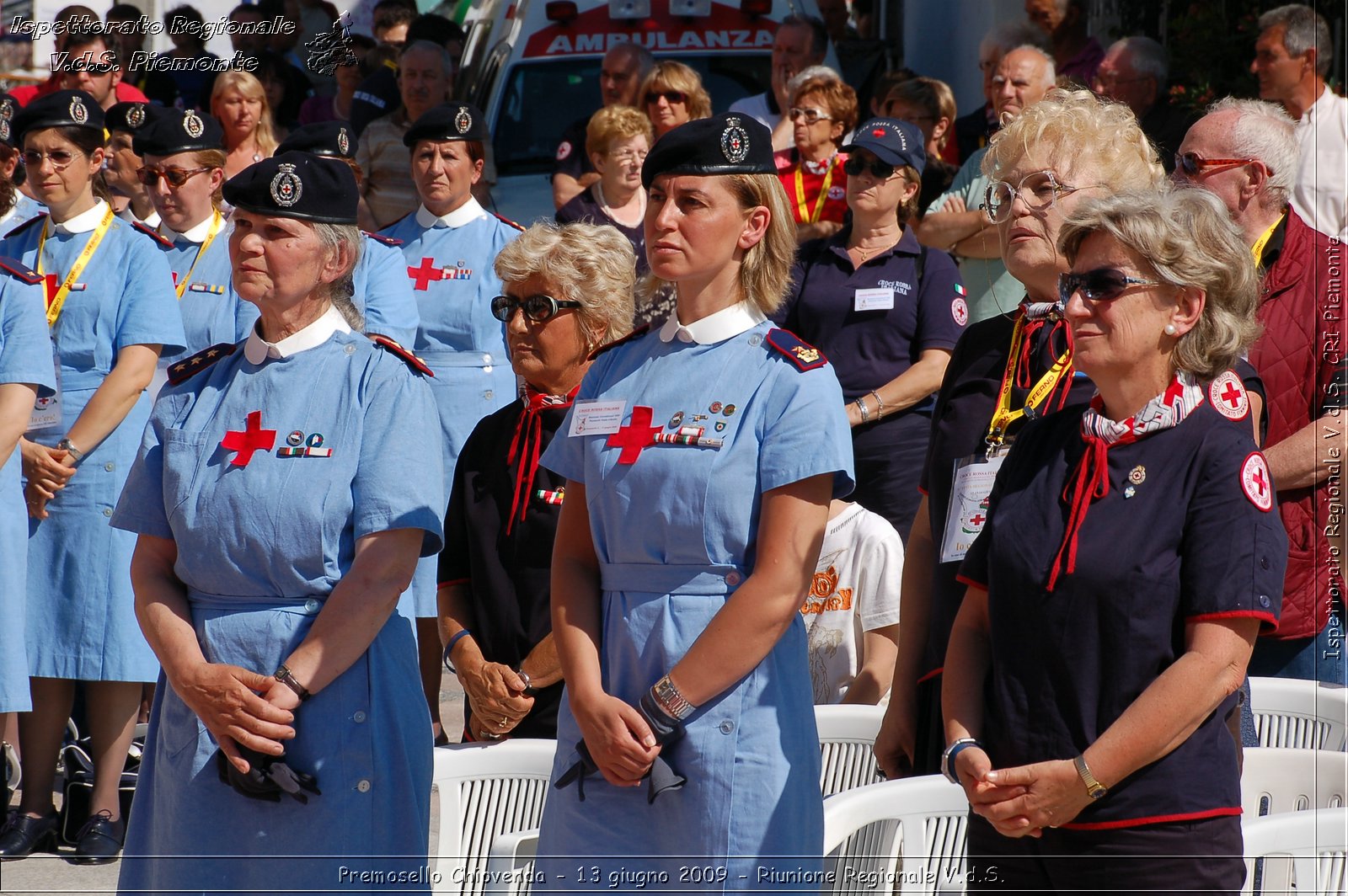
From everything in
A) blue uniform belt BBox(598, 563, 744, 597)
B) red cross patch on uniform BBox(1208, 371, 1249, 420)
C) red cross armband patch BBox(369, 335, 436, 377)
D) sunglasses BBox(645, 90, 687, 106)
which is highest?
sunglasses BBox(645, 90, 687, 106)

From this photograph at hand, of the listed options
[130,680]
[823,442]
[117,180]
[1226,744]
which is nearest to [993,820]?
[1226,744]

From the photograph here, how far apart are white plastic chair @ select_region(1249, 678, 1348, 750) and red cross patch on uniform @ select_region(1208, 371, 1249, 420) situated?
4.46ft

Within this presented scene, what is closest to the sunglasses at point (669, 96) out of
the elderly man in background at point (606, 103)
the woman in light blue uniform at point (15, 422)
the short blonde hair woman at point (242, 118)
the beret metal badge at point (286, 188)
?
the elderly man in background at point (606, 103)

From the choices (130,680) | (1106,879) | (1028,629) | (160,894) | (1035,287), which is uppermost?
(1035,287)

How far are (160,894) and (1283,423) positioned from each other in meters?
2.74

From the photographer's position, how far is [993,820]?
2635 mm

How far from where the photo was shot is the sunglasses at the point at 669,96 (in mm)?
7844

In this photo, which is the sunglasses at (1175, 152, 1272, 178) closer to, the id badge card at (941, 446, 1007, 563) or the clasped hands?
the id badge card at (941, 446, 1007, 563)

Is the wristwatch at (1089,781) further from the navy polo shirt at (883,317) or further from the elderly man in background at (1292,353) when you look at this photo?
the navy polo shirt at (883,317)

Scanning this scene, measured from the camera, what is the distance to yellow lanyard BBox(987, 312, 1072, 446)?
3172 millimetres

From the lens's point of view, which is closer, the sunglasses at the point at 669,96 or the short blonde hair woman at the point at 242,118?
the short blonde hair woman at the point at 242,118

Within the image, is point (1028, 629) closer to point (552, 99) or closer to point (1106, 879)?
point (1106, 879)

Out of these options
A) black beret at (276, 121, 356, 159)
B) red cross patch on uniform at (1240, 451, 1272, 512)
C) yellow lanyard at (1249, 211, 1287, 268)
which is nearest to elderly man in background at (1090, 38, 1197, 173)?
yellow lanyard at (1249, 211, 1287, 268)

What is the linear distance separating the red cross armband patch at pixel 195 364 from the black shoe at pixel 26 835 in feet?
7.59
